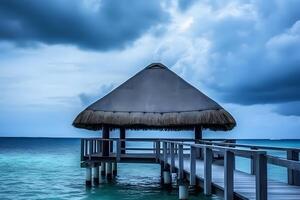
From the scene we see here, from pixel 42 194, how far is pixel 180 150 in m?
9.53

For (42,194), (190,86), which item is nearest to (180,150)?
(190,86)

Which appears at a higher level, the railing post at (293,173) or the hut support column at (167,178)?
the railing post at (293,173)

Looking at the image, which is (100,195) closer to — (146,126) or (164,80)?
(146,126)

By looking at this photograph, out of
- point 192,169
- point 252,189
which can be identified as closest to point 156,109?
point 192,169

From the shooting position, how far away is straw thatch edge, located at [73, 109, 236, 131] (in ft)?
53.3

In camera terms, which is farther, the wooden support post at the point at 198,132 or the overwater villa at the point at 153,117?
the wooden support post at the point at 198,132

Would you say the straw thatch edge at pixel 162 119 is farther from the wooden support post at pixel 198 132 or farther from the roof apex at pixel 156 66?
the roof apex at pixel 156 66

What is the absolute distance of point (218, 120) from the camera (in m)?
16.1

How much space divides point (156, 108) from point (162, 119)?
63 cm

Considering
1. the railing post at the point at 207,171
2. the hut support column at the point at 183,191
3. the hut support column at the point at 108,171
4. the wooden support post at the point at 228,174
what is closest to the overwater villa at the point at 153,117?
the hut support column at the point at 108,171

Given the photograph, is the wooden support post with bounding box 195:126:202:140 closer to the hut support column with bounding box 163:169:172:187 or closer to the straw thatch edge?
the straw thatch edge

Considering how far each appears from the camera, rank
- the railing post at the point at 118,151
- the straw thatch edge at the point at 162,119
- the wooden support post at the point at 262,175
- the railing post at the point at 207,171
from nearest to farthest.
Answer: the wooden support post at the point at 262,175, the railing post at the point at 207,171, the railing post at the point at 118,151, the straw thatch edge at the point at 162,119

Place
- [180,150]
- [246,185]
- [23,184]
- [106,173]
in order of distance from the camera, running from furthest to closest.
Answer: [23,184] → [106,173] → [180,150] → [246,185]

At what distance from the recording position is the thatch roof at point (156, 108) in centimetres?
1645
